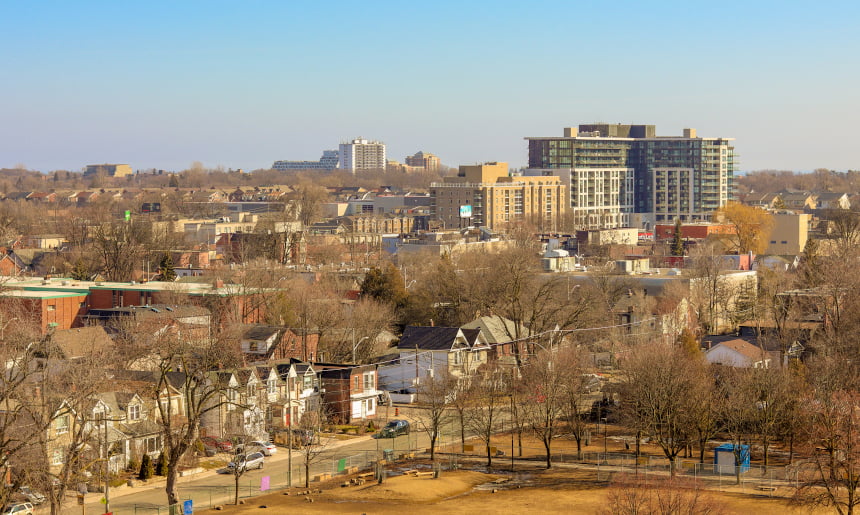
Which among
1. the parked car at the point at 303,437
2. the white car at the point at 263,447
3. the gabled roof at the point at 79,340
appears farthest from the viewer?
the gabled roof at the point at 79,340

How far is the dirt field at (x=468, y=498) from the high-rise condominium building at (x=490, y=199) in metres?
92.0

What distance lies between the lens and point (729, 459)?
35.5m

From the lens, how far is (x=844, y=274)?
5550 centimetres

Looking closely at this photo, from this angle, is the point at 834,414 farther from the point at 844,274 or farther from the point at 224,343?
the point at 844,274

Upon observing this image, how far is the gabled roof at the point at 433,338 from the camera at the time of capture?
4894cm

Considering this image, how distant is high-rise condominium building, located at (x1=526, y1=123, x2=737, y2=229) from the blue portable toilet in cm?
11980

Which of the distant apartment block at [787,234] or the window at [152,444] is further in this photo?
the distant apartment block at [787,234]

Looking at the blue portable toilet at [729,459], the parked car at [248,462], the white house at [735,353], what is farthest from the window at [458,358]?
the blue portable toilet at [729,459]

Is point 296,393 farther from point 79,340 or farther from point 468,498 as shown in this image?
point 468,498

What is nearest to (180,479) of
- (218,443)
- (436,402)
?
(218,443)

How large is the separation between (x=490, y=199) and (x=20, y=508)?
105712mm

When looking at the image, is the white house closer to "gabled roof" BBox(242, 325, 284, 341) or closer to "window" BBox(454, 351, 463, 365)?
"window" BBox(454, 351, 463, 365)

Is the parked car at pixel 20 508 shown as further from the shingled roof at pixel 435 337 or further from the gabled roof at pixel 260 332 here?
the shingled roof at pixel 435 337

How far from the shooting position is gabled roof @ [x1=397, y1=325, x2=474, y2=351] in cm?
4894
